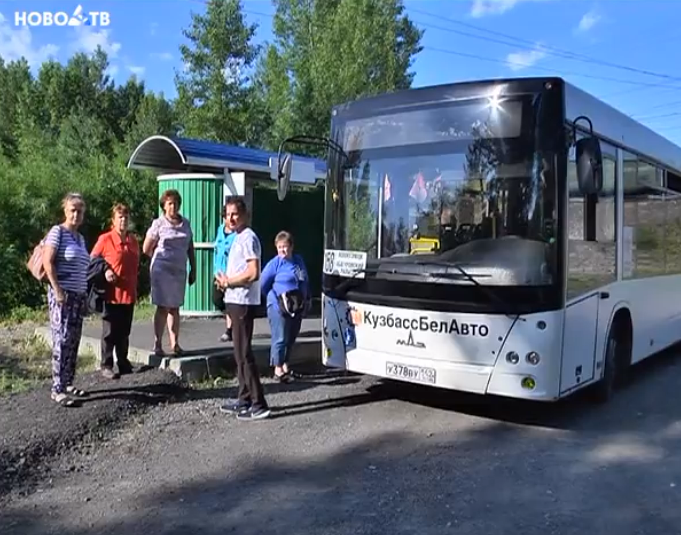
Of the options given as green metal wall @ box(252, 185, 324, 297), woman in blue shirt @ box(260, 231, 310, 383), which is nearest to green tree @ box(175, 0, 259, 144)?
green metal wall @ box(252, 185, 324, 297)

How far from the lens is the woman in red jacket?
7172 mm

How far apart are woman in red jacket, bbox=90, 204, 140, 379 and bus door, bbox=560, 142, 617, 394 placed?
4223 mm

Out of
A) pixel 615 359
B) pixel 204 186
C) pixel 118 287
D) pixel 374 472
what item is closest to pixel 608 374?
pixel 615 359

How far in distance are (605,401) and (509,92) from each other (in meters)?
3.48

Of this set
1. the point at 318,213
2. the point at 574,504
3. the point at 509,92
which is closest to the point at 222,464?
the point at 574,504

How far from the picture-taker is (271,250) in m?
11.9

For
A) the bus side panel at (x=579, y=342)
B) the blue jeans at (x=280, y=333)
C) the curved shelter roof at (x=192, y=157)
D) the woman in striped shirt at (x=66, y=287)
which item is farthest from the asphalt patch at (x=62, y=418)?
the curved shelter roof at (x=192, y=157)

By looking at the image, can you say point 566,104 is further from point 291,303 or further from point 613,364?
point 291,303

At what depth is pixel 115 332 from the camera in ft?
23.8

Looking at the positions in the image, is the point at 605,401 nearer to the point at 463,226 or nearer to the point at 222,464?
the point at 463,226

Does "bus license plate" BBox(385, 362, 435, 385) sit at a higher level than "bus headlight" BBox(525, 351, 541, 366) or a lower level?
lower

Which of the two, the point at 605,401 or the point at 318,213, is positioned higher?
the point at 318,213

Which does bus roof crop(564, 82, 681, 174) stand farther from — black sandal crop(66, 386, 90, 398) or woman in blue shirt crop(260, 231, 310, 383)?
black sandal crop(66, 386, 90, 398)

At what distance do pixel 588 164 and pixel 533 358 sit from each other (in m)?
1.68
